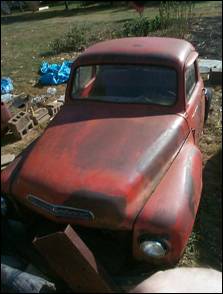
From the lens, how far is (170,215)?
10.8 ft

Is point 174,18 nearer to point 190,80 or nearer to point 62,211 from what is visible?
point 190,80

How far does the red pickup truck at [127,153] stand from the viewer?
335cm

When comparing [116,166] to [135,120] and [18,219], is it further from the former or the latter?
[18,219]

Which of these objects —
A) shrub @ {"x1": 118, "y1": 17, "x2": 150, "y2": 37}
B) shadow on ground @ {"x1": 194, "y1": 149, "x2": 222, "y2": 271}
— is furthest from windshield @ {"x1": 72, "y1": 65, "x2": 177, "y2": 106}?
shrub @ {"x1": 118, "y1": 17, "x2": 150, "y2": 37}

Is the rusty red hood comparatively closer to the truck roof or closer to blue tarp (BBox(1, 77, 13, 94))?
the truck roof

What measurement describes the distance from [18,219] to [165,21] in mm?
6304

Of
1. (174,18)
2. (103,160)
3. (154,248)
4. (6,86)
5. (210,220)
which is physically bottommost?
(210,220)

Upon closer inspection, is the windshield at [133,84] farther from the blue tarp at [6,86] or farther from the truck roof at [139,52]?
the blue tarp at [6,86]

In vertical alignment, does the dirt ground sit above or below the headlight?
below

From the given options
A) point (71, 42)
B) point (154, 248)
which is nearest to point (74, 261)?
point (154, 248)

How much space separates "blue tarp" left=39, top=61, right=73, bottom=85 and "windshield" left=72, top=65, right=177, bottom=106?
3.98m

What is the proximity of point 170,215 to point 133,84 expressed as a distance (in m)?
1.69

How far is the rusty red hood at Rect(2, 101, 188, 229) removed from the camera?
340cm

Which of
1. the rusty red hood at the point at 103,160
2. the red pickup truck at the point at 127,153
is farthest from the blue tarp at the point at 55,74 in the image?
the rusty red hood at the point at 103,160
